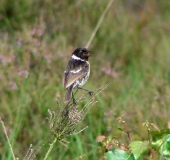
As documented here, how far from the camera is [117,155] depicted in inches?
156

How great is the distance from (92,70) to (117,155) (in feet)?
13.0

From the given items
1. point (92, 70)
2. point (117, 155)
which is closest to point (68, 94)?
point (117, 155)

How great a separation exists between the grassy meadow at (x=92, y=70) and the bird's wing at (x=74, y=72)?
393 millimetres

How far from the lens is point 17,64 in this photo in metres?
7.32

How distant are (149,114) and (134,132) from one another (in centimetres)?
30

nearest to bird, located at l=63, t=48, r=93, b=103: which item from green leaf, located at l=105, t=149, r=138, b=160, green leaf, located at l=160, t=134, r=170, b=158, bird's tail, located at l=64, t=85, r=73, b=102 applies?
bird's tail, located at l=64, t=85, r=73, b=102

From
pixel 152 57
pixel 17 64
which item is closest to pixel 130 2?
pixel 152 57

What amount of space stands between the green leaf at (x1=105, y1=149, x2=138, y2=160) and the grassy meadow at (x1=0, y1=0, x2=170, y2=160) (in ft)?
1.67

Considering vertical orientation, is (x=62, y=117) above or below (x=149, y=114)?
above

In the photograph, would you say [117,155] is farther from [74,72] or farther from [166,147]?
[74,72]

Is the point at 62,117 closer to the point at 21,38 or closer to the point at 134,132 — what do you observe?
the point at 134,132

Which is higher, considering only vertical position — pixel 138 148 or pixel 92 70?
pixel 138 148

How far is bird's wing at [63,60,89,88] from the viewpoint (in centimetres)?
541

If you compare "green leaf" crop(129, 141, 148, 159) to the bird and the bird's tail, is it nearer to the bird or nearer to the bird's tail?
the bird's tail
